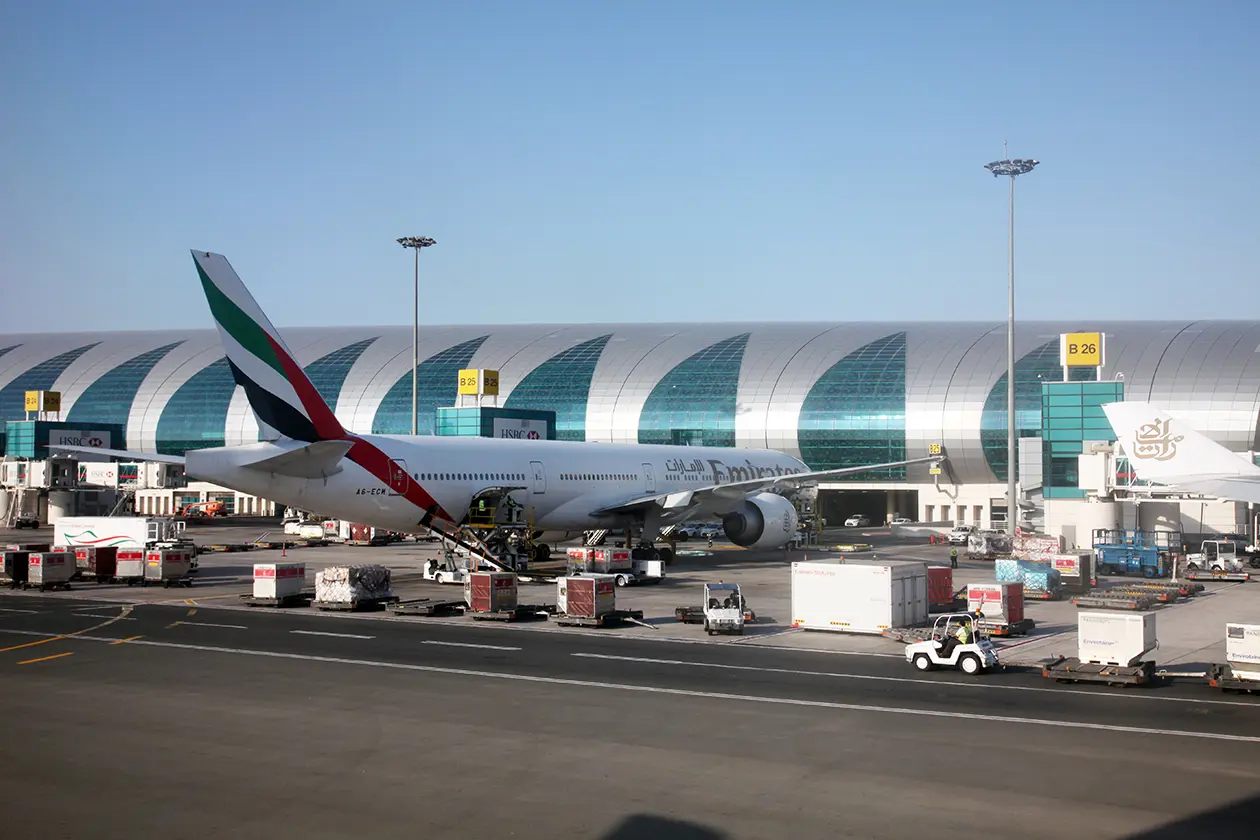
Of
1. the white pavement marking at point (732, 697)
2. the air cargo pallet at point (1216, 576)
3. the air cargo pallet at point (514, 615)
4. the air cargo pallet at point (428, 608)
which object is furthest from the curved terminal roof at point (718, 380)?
the white pavement marking at point (732, 697)

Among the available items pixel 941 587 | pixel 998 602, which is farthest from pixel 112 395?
pixel 998 602

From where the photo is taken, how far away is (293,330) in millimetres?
116000

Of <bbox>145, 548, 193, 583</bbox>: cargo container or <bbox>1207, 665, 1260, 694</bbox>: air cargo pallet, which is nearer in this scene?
<bbox>1207, 665, 1260, 694</bbox>: air cargo pallet

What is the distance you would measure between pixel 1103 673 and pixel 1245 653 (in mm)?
2360

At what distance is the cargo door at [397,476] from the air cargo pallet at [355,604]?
5.94 metres

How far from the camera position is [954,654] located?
22859mm

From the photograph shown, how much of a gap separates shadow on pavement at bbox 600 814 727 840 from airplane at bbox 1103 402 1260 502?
1021 inches

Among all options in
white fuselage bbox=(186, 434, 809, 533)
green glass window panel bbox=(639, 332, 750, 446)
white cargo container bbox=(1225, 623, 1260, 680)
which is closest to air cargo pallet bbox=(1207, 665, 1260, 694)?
white cargo container bbox=(1225, 623, 1260, 680)

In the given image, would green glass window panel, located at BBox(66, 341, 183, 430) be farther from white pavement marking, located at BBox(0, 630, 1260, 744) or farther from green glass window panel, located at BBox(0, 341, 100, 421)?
white pavement marking, located at BBox(0, 630, 1260, 744)

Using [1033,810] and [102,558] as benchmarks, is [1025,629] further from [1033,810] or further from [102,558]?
[102,558]

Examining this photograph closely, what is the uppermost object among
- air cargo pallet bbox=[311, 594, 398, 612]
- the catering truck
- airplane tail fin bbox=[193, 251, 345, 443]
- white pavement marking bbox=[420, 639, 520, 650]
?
airplane tail fin bbox=[193, 251, 345, 443]

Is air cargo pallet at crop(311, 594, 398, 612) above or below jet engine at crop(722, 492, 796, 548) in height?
below

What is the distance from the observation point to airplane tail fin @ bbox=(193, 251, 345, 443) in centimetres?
3203

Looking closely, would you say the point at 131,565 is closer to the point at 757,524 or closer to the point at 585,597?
the point at 585,597
